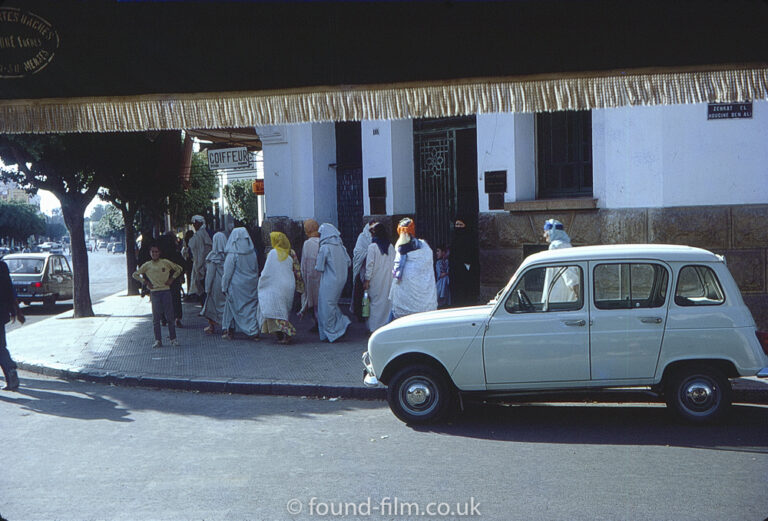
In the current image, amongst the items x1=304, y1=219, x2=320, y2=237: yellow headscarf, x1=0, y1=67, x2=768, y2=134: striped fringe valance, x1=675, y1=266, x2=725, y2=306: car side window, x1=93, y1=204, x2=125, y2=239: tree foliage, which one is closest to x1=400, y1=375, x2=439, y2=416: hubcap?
x1=675, y1=266, x2=725, y2=306: car side window

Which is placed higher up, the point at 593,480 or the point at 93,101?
the point at 93,101

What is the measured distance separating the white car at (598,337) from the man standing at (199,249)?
10.4 metres

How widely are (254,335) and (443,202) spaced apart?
4453mm

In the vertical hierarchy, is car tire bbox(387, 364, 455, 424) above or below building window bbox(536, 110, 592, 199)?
below

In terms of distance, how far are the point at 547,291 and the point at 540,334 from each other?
1.37 ft

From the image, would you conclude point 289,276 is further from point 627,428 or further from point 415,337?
point 627,428

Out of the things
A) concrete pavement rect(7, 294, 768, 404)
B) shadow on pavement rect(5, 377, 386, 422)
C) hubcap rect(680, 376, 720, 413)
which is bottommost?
shadow on pavement rect(5, 377, 386, 422)

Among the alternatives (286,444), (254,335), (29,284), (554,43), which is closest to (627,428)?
(286,444)

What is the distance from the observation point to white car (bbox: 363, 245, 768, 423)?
6.89m

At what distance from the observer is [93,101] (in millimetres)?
3078

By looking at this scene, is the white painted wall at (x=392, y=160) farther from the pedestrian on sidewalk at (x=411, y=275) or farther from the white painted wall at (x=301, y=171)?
the pedestrian on sidewalk at (x=411, y=275)

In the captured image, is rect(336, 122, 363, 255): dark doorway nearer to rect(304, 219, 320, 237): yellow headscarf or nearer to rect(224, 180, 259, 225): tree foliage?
rect(304, 219, 320, 237): yellow headscarf

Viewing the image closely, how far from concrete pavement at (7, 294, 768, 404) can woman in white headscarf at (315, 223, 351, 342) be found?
0.76ft

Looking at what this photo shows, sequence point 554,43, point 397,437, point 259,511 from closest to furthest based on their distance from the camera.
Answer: point 554,43, point 259,511, point 397,437
